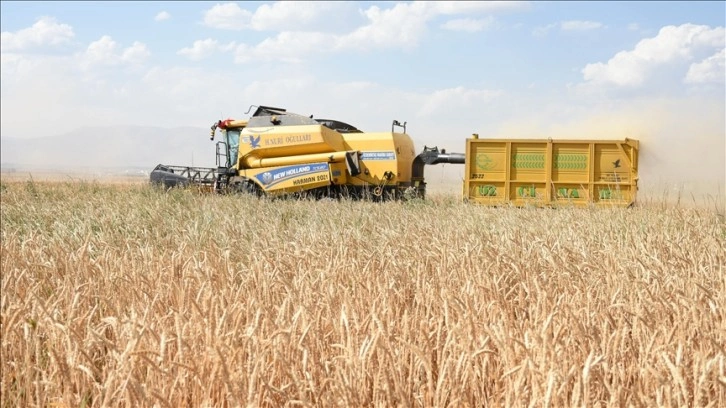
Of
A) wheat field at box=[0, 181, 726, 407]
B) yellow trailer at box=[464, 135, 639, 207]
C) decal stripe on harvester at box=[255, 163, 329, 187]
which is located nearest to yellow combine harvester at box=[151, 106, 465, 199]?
decal stripe on harvester at box=[255, 163, 329, 187]

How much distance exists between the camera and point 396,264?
479cm

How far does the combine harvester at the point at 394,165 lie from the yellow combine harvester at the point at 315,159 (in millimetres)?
22

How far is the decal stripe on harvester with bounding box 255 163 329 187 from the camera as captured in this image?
52.7 feet

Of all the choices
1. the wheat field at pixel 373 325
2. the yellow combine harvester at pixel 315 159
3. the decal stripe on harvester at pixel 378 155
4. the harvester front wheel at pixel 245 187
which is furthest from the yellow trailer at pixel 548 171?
the wheat field at pixel 373 325

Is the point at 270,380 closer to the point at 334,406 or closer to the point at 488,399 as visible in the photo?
the point at 334,406

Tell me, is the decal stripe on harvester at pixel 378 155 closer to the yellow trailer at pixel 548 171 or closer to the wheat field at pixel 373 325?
the yellow trailer at pixel 548 171

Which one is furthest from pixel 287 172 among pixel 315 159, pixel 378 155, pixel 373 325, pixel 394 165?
pixel 373 325

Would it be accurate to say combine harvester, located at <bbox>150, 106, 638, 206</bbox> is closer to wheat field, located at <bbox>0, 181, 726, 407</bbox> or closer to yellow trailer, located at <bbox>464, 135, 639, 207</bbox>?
yellow trailer, located at <bbox>464, 135, 639, 207</bbox>

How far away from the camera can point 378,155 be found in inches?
631

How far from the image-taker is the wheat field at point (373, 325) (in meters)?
2.51

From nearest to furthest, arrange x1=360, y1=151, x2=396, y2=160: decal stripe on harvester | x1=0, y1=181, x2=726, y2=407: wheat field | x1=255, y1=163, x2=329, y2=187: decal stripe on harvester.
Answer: x1=0, y1=181, x2=726, y2=407: wheat field → x1=360, y1=151, x2=396, y2=160: decal stripe on harvester → x1=255, y1=163, x2=329, y2=187: decal stripe on harvester

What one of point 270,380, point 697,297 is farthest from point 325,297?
point 697,297

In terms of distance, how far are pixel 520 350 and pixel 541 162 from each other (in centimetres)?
1325

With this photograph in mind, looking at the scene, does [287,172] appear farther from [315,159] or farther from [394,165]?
[394,165]
